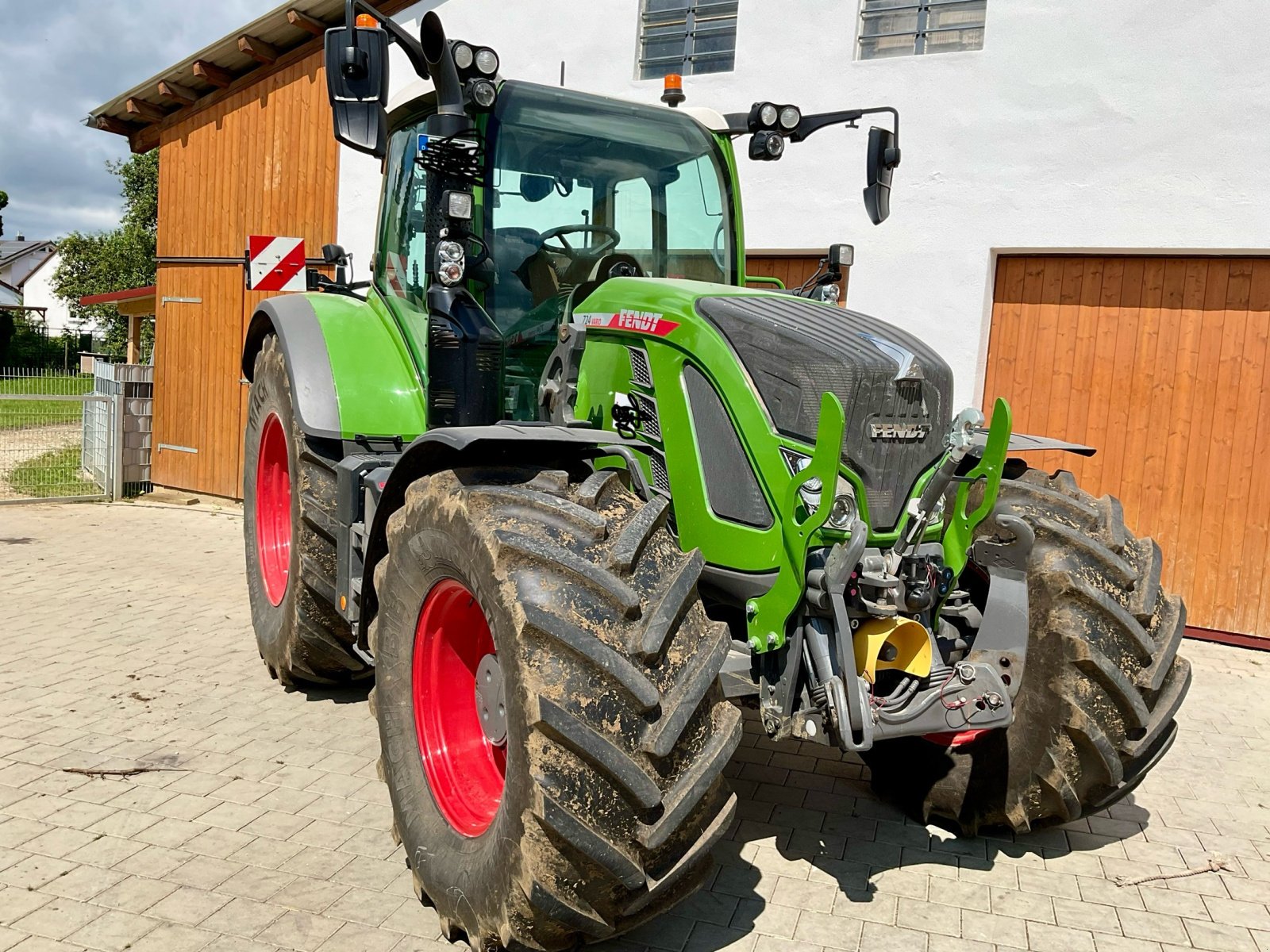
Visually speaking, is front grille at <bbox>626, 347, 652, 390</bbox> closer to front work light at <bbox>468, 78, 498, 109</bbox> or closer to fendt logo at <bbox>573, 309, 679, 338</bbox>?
fendt logo at <bbox>573, 309, 679, 338</bbox>

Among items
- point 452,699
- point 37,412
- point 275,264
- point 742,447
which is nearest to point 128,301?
point 37,412

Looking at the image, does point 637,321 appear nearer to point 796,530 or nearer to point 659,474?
point 659,474

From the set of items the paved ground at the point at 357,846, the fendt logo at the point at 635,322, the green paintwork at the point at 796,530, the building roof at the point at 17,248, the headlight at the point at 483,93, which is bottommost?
the paved ground at the point at 357,846

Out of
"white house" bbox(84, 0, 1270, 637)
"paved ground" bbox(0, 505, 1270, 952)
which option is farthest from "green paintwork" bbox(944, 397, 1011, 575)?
"white house" bbox(84, 0, 1270, 637)

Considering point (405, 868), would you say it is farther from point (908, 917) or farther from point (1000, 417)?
point (1000, 417)

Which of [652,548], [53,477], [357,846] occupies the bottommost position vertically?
[357,846]

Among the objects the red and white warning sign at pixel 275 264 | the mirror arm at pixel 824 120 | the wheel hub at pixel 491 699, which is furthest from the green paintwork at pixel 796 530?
the red and white warning sign at pixel 275 264

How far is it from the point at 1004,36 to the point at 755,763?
5017mm

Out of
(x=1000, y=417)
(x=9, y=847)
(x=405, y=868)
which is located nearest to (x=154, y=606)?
(x=9, y=847)

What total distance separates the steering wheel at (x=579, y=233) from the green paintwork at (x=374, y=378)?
85 cm

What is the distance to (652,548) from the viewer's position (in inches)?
109

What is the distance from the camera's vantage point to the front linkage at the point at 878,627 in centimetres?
287

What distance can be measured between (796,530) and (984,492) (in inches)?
26.9

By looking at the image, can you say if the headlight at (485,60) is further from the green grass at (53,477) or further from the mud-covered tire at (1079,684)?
the green grass at (53,477)
